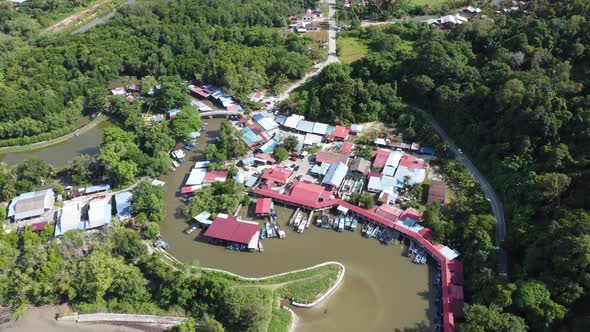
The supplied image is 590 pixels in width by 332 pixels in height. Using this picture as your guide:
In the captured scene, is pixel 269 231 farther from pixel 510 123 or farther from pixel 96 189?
pixel 510 123

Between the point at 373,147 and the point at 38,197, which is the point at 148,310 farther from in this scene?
the point at 373,147

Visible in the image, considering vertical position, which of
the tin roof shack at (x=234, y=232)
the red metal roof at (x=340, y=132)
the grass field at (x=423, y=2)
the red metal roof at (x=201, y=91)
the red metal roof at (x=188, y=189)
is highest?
the grass field at (x=423, y=2)

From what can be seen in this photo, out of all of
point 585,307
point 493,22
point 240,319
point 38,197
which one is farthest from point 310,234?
point 493,22

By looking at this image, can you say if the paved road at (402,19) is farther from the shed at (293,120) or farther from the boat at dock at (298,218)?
the boat at dock at (298,218)

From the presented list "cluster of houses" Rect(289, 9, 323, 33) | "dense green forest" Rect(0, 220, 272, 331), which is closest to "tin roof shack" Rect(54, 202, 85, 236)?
"dense green forest" Rect(0, 220, 272, 331)

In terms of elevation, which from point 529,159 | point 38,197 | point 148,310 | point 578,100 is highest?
point 578,100

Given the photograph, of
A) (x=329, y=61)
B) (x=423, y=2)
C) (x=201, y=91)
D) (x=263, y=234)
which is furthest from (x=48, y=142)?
(x=423, y=2)

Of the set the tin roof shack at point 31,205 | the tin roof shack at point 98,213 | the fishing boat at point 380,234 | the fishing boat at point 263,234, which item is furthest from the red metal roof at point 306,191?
the tin roof shack at point 31,205
